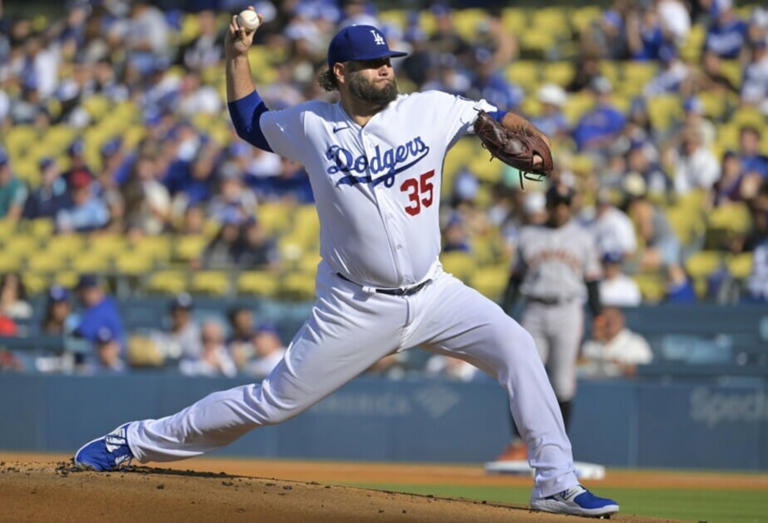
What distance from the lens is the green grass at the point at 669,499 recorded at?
7932 mm

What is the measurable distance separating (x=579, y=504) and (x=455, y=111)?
5.39ft

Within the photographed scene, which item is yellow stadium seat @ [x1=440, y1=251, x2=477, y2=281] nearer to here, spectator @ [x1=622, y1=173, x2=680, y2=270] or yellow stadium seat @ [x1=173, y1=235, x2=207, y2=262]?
spectator @ [x1=622, y1=173, x2=680, y2=270]

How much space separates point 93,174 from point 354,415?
5.67 m

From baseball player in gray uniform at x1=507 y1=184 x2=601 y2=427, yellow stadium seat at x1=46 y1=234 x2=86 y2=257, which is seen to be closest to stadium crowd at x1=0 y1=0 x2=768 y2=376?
yellow stadium seat at x1=46 y1=234 x2=86 y2=257

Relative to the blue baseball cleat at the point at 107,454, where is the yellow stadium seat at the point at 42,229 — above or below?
above

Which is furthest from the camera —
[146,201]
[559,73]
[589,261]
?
[559,73]

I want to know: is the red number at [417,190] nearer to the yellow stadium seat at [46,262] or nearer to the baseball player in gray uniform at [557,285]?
the baseball player in gray uniform at [557,285]

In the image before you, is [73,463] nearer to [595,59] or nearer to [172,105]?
[595,59]

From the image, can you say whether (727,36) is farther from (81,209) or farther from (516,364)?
(516,364)

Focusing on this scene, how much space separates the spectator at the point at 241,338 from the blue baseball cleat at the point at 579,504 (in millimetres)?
7201

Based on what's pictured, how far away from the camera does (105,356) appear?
13375 millimetres

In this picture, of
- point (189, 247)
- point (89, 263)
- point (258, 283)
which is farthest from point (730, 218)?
point (89, 263)

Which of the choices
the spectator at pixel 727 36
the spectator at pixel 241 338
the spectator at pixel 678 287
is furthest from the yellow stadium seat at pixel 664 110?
the spectator at pixel 241 338

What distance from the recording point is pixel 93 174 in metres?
17.0
